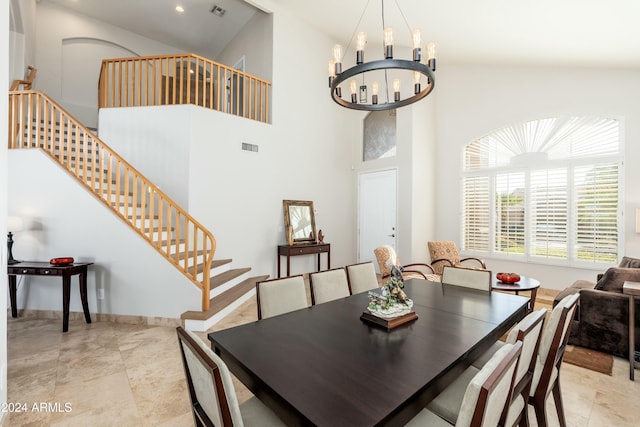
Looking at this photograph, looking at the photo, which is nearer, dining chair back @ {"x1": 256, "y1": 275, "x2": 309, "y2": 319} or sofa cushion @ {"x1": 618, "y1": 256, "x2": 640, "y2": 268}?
dining chair back @ {"x1": 256, "y1": 275, "x2": 309, "y2": 319}

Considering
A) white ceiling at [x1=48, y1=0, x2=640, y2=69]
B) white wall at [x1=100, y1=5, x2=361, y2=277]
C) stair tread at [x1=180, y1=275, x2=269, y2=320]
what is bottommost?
stair tread at [x1=180, y1=275, x2=269, y2=320]

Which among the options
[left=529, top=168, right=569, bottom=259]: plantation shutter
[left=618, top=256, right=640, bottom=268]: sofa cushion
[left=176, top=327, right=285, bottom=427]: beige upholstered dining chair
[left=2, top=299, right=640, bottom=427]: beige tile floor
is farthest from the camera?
[left=529, top=168, right=569, bottom=259]: plantation shutter

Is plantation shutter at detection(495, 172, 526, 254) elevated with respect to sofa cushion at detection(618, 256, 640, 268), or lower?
elevated

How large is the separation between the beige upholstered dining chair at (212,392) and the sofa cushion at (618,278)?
11.3ft

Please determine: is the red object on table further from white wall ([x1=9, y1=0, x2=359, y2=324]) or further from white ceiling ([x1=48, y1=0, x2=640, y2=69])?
white ceiling ([x1=48, y1=0, x2=640, y2=69])

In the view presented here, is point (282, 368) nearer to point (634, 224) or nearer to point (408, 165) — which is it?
point (408, 165)

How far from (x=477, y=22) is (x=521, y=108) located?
1.82 meters

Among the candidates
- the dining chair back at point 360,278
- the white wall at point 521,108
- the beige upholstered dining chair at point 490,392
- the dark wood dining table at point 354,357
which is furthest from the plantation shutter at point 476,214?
the beige upholstered dining chair at point 490,392

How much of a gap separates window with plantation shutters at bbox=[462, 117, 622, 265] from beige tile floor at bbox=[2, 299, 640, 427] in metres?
2.43

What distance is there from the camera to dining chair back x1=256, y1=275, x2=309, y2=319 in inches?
86.1

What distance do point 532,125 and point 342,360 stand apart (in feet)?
18.2

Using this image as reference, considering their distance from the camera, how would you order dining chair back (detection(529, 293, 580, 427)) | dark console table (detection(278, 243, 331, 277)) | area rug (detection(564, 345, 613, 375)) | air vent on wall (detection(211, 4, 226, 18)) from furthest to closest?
air vent on wall (detection(211, 4, 226, 18)) < dark console table (detection(278, 243, 331, 277)) < area rug (detection(564, 345, 613, 375)) < dining chair back (detection(529, 293, 580, 427))

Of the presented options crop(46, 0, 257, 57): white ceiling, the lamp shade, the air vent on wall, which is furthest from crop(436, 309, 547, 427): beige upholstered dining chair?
the air vent on wall

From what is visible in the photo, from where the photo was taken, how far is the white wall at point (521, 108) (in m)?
4.28
